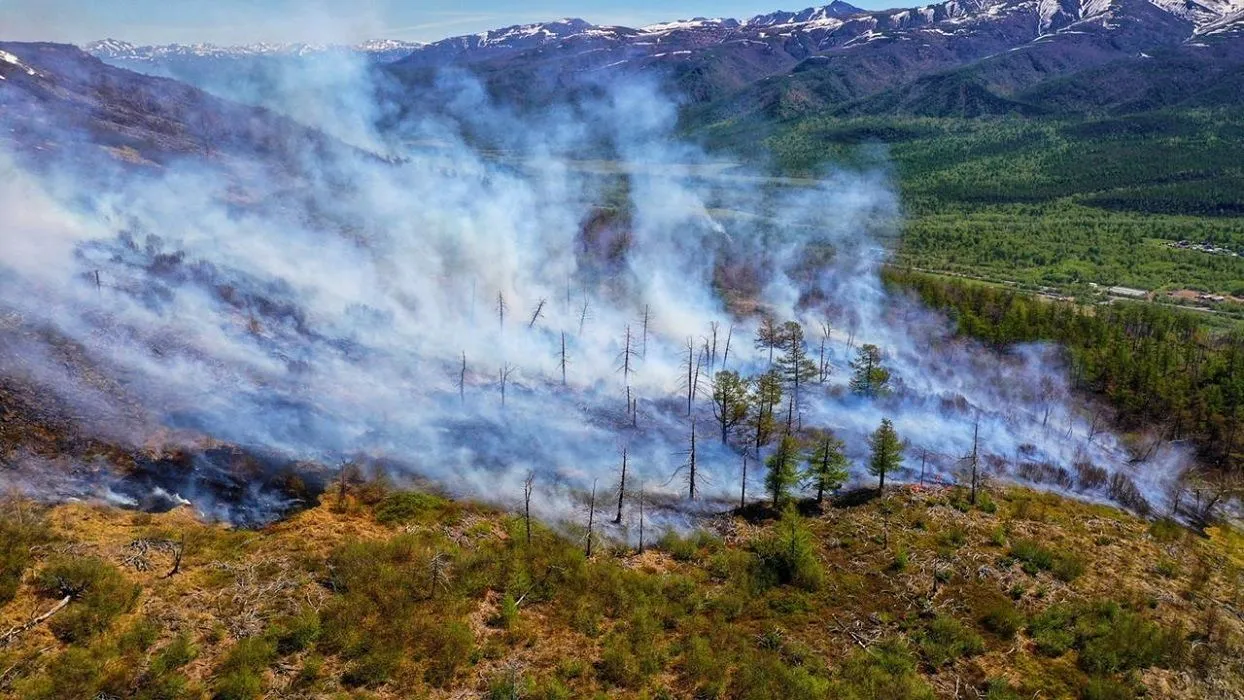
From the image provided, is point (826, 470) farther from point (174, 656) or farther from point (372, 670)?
point (174, 656)

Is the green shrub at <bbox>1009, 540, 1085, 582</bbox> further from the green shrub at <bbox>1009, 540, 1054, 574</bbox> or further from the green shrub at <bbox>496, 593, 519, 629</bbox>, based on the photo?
the green shrub at <bbox>496, 593, 519, 629</bbox>

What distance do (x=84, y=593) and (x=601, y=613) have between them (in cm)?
2409

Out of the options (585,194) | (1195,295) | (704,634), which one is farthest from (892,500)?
(1195,295)

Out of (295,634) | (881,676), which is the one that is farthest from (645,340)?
(295,634)

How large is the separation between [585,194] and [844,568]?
376ft

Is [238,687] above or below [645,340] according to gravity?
below

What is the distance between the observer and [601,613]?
37531mm

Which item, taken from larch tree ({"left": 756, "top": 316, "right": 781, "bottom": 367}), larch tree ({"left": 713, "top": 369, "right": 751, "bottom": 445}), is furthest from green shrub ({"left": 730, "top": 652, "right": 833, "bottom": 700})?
larch tree ({"left": 756, "top": 316, "right": 781, "bottom": 367})

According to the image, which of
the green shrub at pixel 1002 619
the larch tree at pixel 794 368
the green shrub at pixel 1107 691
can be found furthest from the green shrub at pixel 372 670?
the larch tree at pixel 794 368

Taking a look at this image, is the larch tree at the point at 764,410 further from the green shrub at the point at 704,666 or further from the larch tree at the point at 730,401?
the green shrub at the point at 704,666

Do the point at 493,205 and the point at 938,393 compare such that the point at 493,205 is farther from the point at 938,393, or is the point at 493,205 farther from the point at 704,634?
the point at 704,634

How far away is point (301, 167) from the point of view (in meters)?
121

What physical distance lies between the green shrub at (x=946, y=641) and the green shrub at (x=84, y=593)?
38389mm

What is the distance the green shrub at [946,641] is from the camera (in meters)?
35.9
